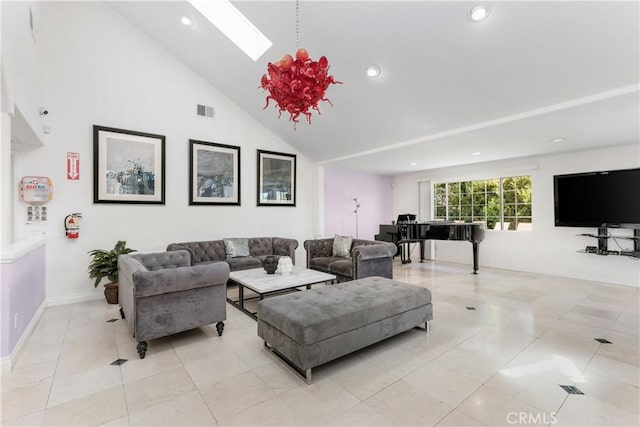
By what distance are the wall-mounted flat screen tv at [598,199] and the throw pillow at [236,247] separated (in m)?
5.99

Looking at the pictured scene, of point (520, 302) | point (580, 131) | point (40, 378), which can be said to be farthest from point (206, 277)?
point (580, 131)

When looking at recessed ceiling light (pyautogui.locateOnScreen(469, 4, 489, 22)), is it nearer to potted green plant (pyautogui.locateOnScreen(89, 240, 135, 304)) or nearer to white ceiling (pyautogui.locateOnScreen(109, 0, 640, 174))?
white ceiling (pyautogui.locateOnScreen(109, 0, 640, 174))

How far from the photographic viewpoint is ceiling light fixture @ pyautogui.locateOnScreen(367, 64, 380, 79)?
3701 mm

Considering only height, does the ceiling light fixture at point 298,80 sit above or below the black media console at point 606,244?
above

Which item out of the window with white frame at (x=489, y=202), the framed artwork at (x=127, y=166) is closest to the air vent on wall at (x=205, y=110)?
the framed artwork at (x=127, y=166)

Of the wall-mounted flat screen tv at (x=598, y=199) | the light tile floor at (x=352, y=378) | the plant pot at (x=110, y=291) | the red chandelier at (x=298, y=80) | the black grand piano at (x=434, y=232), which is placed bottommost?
the light tile floor at (x=352, y=378)

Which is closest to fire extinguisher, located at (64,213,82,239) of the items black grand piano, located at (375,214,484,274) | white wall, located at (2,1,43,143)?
white wall, located at (2,1,43,143)

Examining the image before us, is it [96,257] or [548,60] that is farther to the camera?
[96,257]

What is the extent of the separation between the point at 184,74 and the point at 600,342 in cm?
687

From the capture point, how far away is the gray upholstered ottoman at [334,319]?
2.19 metres

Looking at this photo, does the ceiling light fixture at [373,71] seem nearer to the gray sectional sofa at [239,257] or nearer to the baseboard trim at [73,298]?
the gray sectional sofa at [239,257]

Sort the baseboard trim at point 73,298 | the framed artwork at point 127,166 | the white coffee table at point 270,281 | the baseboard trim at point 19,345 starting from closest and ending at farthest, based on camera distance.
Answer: the baseboard trim at point 19,345, the white coffee table at point 270,281, the baseboard trim at point 73,298, the framed artwork at point 127,166

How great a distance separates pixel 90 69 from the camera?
437 centimetres

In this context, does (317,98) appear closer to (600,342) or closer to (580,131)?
(600,342)
